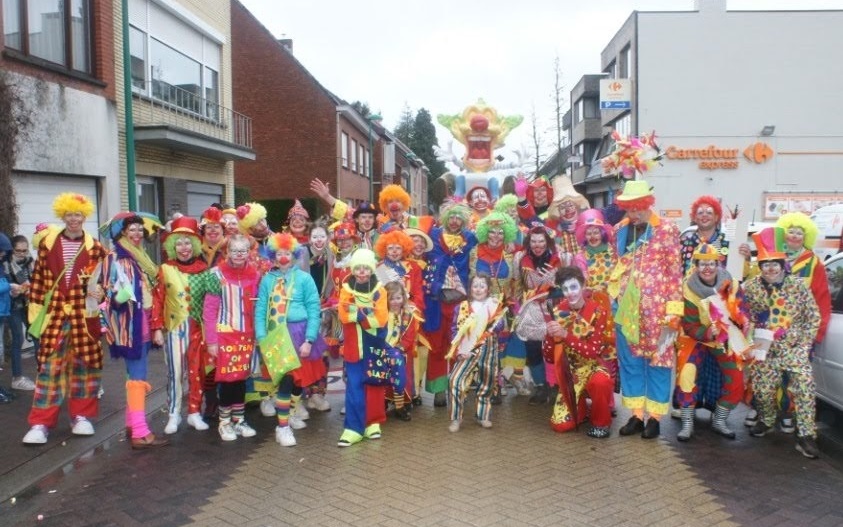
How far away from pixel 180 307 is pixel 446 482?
259cm

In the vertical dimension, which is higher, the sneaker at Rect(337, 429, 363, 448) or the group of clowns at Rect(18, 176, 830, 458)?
the group of clowns at Rect(18, 176, 830, 458)

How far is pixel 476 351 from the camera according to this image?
241 inches

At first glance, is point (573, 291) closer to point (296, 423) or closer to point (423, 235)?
point (423, 235)

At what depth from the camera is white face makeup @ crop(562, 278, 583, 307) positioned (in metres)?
5.89

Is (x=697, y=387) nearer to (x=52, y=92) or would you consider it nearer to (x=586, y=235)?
(x=586, y=235)

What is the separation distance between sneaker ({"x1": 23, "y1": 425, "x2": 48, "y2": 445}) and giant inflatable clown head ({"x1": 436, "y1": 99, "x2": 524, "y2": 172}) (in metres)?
5.24

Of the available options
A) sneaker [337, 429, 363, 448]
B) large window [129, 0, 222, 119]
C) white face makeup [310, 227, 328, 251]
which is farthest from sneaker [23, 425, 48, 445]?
large window [129, 0, 222, 119]

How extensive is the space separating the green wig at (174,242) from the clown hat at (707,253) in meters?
4.04

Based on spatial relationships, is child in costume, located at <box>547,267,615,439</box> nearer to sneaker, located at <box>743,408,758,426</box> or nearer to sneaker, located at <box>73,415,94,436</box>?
sneaker, located at <box>743,408,758,426</box>

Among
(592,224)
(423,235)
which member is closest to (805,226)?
(592,224)

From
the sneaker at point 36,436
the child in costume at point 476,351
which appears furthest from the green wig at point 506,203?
the sneaker at point 36,436

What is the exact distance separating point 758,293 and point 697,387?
3.14 ft

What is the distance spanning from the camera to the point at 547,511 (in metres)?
4.38

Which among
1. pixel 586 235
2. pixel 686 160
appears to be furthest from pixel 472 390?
pixel 686 160
